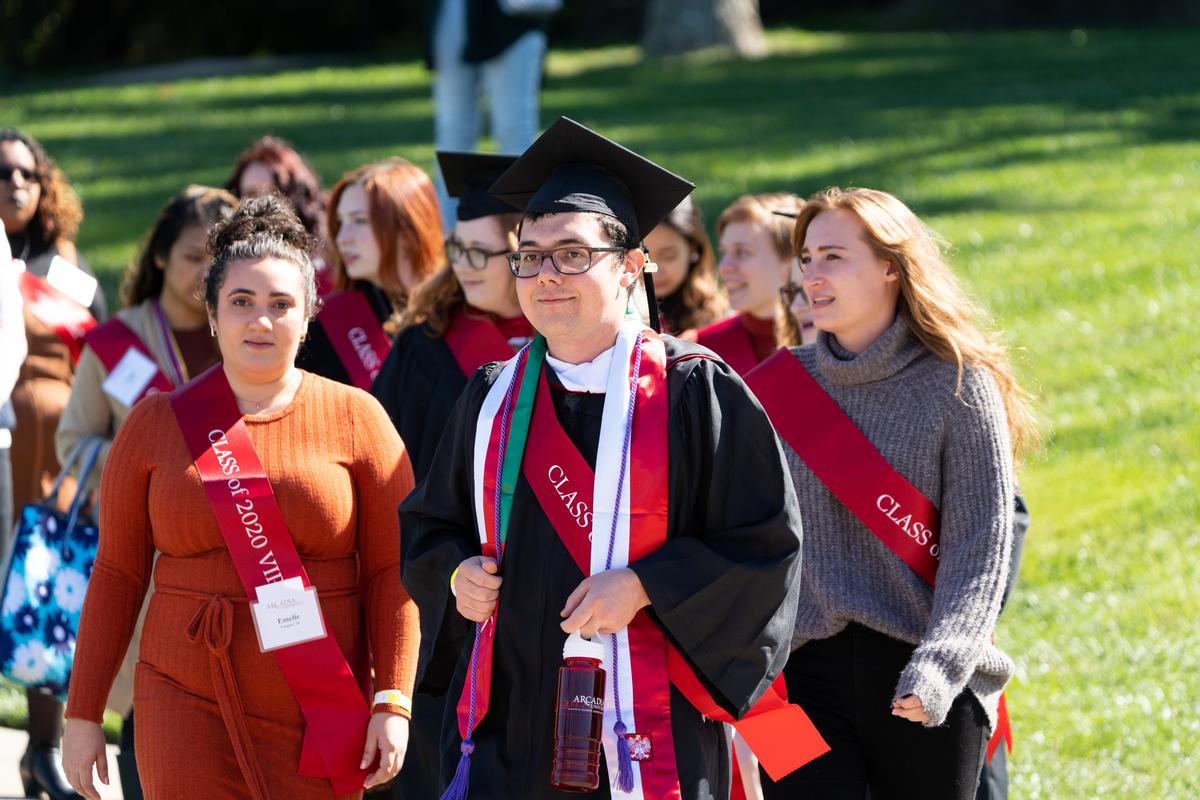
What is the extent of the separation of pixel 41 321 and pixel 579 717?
4.23m

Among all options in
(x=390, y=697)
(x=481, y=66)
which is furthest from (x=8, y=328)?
(x=481, y=66)

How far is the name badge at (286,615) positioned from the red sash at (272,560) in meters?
0.02

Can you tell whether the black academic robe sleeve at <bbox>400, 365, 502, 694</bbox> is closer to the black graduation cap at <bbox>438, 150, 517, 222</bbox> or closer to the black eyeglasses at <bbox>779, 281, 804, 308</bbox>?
the black graduation cap at <bbox>438, 150, 517, 222</bbox>

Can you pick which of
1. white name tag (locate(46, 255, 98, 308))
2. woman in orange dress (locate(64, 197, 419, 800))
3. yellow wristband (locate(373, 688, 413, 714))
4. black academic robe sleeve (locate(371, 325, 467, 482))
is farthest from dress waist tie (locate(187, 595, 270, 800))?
white name tag (locate(46, 255, 98, 308))

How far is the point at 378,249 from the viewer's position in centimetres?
639

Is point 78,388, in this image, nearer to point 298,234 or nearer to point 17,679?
point 17,679

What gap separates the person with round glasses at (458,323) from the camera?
5617 mm

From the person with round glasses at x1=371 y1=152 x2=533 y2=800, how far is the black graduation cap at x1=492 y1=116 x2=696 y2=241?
1.72 meters

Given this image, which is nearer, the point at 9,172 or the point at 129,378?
the point at 129,378

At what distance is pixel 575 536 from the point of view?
359cm

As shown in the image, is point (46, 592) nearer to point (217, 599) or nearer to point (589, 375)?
point (217, 599)

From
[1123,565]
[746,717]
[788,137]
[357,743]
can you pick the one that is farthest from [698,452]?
[788,137]

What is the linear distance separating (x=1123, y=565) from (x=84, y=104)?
1547 centimetres

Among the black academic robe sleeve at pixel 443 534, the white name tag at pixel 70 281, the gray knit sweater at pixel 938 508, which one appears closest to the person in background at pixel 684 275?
the gray knit sweater at pixel 938 508
